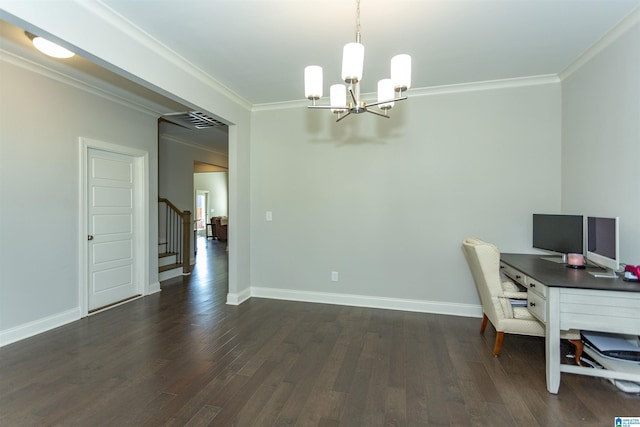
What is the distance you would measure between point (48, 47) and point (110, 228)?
86.8 inches

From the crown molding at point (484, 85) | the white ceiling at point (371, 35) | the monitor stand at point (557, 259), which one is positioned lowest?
the monitor stand at point (557, 259)

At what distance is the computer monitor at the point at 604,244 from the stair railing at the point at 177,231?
19.6 ft

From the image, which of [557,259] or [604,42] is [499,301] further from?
[604,42]

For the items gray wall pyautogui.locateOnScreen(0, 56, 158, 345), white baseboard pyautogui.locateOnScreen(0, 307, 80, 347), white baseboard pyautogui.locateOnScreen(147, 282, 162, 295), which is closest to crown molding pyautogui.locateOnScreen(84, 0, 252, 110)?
gray wall pyautogui.locateOnScreen(0, 56, 158, 345)

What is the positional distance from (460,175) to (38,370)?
4.55 meters

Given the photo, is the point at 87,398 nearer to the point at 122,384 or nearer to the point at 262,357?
the point at 122,384

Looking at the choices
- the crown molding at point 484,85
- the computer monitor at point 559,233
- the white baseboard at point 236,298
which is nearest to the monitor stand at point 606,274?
the computer monitor at point 559,233

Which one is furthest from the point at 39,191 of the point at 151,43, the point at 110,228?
the point at 151,43

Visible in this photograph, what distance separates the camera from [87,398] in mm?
2094

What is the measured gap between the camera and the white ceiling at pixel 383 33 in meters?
2.21

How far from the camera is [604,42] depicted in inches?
104

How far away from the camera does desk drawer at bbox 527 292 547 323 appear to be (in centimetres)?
221

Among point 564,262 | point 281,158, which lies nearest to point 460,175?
point 564,262

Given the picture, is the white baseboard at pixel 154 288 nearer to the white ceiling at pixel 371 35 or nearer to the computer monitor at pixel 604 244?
the white ceiling at pixel 371 35
